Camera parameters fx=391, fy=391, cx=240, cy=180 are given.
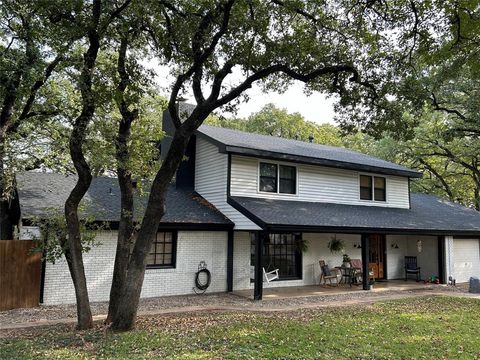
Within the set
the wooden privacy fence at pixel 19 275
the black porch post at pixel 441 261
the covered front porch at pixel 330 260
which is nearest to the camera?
the wooden privacy fence at pixel 19 275

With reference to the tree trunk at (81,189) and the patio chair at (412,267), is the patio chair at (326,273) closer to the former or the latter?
the patio chair at (412,267)

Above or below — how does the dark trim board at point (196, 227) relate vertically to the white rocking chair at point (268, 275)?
above

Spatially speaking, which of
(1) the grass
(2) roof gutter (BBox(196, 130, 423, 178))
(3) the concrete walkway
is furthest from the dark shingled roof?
(1) the grass

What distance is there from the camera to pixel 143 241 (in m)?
8.18

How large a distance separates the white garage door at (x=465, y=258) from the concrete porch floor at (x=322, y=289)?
2626 mm

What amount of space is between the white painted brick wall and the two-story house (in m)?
0.03

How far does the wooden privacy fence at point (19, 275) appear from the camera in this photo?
10.3 metres

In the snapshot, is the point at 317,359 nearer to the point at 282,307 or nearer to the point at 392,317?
the point at 392,317

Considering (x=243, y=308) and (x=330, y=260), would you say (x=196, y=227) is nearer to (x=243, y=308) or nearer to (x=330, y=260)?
(x=243, y=308)

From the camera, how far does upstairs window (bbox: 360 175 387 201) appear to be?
695 inches

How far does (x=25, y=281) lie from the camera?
1052 cm

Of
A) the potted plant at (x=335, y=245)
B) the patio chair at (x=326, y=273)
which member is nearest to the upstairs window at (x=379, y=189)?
the potted plant at (x=335, y=245)

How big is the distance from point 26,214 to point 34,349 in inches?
212

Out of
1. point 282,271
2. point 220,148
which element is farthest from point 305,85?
point 282,271
